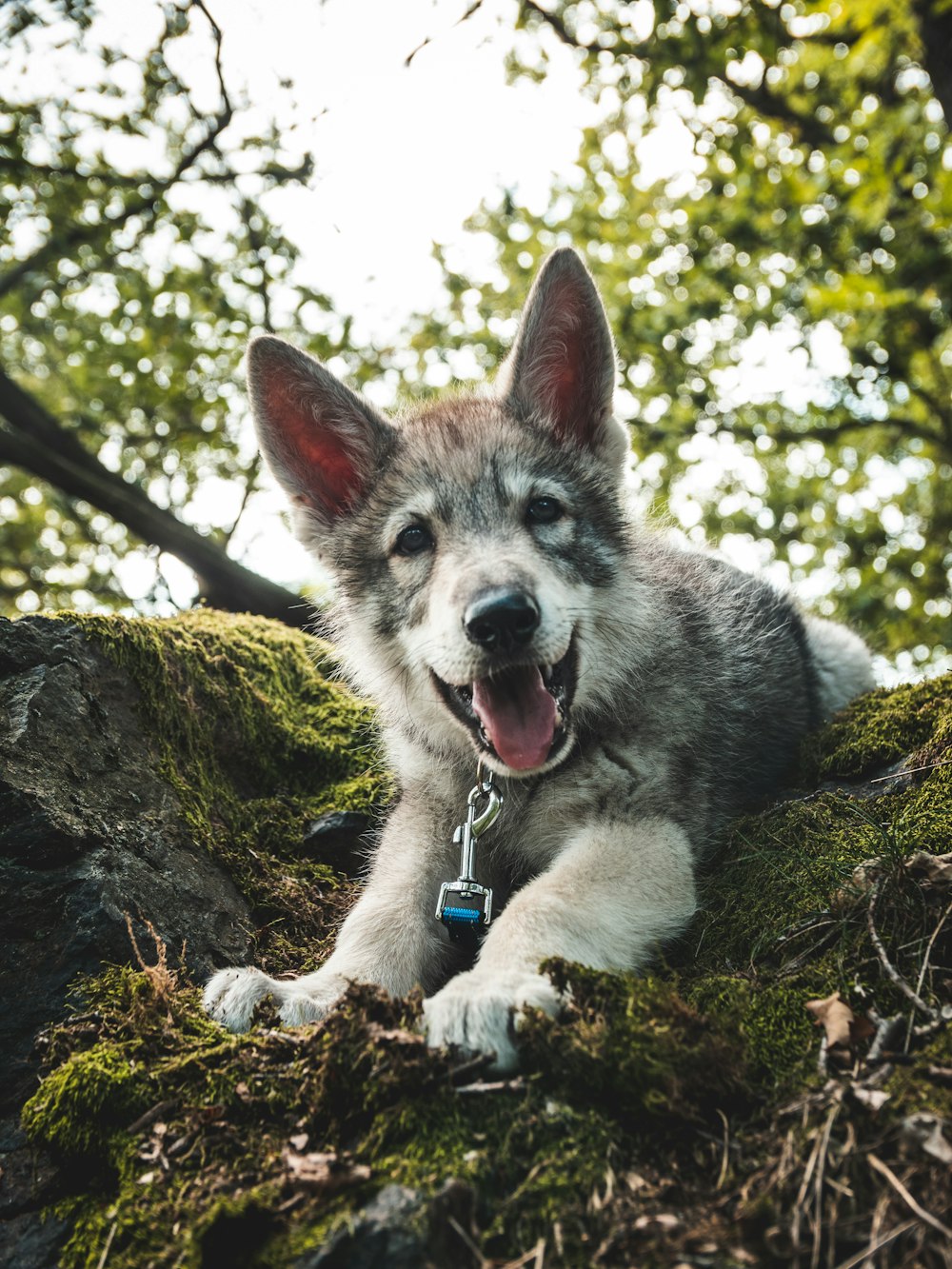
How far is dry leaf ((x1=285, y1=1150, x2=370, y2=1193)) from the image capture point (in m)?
1.74

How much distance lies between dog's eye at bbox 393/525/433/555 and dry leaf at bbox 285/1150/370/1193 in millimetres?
2164

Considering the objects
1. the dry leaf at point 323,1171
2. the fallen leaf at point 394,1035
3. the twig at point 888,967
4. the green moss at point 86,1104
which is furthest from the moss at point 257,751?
the twig at point 888,967

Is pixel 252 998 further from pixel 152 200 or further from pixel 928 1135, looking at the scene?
pixel 152 200

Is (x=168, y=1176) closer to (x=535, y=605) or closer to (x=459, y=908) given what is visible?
(x=459, y=908)

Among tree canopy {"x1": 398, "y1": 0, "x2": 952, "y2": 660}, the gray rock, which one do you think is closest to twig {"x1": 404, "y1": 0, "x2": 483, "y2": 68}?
tree canopy {"x1": 398, "y1": 0, "x2": 952, "y2": 660}

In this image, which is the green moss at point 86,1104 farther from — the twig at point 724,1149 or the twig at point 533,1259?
the twig at point 724,1149

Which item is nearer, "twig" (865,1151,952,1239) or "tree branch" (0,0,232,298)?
"twig" (865,1151,952,1239)

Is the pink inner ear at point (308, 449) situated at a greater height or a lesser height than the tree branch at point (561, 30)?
lesser

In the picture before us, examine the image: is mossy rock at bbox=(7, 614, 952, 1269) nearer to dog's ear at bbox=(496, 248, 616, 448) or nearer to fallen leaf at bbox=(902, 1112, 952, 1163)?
fallen leaf at bbox=(902, 1112, 952, 1163)

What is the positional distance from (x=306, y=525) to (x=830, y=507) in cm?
1273

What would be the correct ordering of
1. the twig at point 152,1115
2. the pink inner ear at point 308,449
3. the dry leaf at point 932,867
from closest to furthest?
the twig at point 152,1115 → the dry leaf at point 932,867 → the pink inner ear at point 308,449

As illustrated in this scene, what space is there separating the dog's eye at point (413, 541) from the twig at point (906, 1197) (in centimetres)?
245

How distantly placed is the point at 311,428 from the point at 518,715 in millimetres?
1617

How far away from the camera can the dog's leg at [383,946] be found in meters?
2.59
